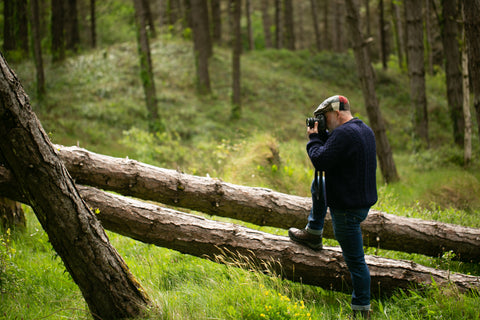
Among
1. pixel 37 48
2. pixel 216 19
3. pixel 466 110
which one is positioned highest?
pixel 216 19

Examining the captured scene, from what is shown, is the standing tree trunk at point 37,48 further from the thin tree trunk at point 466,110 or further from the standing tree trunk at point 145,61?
the thin tree trunk at point 466,110

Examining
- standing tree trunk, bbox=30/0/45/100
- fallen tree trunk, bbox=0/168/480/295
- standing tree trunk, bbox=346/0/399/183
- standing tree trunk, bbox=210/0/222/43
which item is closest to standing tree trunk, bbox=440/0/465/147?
standing tree trunk, bbox=346/0/399/183

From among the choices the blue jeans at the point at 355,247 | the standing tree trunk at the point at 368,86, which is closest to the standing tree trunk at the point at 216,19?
the standing tree trunk at the point at 368,86

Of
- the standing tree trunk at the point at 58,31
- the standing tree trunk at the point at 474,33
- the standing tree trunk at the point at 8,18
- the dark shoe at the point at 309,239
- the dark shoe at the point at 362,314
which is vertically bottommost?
the dark shoe at the point at 362,314

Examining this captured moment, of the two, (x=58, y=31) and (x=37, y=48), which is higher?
(x=58, y=31)

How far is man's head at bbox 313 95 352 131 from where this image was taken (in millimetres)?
3844

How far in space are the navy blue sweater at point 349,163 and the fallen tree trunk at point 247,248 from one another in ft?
3.45

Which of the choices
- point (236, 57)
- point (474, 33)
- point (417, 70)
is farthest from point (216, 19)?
point (474, 33)

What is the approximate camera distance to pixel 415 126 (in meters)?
13.8

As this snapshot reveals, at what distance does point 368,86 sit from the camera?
9.95m

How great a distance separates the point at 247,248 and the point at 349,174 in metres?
1.67

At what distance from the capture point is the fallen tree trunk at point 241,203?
16.8ft

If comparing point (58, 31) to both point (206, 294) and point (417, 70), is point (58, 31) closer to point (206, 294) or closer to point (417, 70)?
point (417, 70)

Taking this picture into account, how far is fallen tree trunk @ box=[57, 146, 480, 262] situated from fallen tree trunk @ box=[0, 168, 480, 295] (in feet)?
1.21
